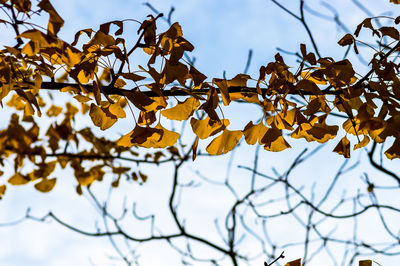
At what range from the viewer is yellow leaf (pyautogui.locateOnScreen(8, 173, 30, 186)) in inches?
78.9

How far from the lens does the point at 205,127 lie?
1.04 metres

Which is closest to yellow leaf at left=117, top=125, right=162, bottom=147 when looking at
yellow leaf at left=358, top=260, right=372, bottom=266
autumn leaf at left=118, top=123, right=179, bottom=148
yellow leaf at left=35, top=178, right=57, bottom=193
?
autumn leaf at left=118, top=123, right=179, bottom=148

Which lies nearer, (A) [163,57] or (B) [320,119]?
(A) [163,57]

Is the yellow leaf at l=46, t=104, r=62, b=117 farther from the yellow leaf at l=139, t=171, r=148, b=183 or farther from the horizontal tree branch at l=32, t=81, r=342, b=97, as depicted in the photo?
the horizontal tree branch at l=32, t=81, r=342, b=97

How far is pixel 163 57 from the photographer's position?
97 cm

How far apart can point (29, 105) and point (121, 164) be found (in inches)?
59.0

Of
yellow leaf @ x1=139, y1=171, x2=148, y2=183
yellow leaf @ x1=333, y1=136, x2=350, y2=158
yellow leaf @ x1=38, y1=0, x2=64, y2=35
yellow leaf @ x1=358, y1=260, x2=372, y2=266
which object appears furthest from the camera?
yellow leaf @ x1=139, y1=171, x2=148, y2=183

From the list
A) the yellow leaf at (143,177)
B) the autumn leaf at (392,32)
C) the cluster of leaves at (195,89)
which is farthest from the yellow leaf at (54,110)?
the autumn leaf at (392,32)

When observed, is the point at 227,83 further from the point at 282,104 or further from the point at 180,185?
the point at 180,185

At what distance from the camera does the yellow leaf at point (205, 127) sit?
1.03 m

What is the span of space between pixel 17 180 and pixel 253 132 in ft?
4.41

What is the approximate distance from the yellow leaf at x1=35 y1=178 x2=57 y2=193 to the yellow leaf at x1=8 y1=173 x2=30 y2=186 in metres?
0.05

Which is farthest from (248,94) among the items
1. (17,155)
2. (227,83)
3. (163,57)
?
(17,155)

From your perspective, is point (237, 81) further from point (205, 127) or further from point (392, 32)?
point (392, 32)
